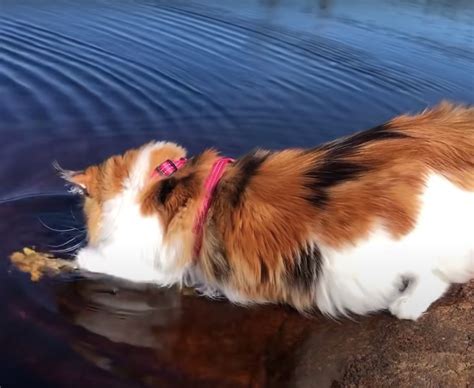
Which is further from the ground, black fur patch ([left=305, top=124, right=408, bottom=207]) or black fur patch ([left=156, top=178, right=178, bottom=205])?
black fur patch ([left=305, top=124, right=408, bottom=207])

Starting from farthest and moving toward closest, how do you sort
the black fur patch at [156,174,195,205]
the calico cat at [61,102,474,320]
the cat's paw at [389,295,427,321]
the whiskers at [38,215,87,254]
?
the whiskers at [38,215,87,254] < the black fur patch at [156,174,195,205] < the cat's paw at [389,295,427,321] < the calico cat at [61,102,474,320]

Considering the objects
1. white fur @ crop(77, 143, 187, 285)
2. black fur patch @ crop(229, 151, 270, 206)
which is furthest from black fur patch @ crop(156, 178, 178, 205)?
black fur patch @ crop(229, 151, 270, 206)

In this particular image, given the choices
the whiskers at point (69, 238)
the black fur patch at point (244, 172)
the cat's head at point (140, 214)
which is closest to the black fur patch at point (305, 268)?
the black fur patch at point (244, 172)

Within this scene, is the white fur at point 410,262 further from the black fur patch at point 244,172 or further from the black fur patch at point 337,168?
the black fur patch at point 244,172

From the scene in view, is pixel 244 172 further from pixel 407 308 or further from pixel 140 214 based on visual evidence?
pixel 407 308

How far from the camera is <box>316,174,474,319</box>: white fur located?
2957 millimetres

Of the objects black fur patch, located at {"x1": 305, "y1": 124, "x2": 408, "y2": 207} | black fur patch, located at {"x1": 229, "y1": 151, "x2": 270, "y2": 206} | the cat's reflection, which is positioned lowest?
the cat's reflection

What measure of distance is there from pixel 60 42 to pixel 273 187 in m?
4.93

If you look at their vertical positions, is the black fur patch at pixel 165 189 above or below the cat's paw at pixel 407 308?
above

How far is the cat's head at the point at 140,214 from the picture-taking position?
325 cm

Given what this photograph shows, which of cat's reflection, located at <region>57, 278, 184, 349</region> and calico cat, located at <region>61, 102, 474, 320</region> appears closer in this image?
calico cat, located at <region>61, 102, 474, 320</region>

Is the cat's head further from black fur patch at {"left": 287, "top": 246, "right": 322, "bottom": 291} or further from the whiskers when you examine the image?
black fur patch at {"left": 287, "top": 246, "right": 322, "bottom": 291}

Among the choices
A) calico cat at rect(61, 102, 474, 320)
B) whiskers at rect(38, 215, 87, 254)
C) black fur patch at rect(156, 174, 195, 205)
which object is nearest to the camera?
calico cat at rect(61, 102, 474, 320)

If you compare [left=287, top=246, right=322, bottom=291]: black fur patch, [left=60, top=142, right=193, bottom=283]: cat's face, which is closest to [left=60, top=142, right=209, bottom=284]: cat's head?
[left=60, top=142, right=193, bottom=283]: cat's face
